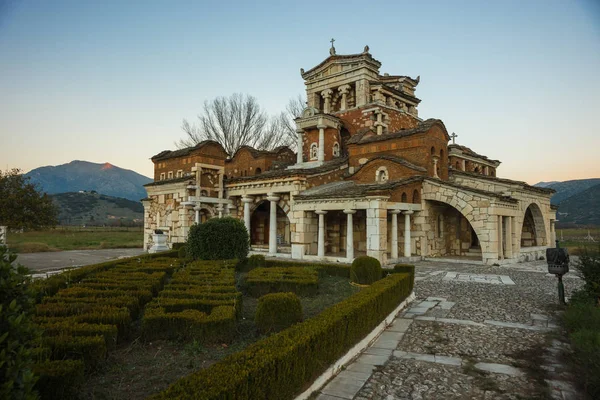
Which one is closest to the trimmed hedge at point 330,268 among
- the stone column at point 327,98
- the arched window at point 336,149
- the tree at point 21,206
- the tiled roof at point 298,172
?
the tiled roof at point 298,172

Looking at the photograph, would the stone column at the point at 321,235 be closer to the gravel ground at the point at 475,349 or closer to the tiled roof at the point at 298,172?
the tiled roof at the point at 298,172

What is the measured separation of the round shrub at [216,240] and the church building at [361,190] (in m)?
5.39

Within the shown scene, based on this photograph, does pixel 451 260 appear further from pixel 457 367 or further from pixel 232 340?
pixel 232 340

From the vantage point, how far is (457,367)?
17.9 ft

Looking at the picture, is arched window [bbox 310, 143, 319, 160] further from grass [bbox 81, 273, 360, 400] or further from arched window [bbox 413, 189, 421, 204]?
grass [bbox 81, 273, 360, 400]

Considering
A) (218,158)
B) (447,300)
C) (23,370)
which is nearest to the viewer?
(23,370)

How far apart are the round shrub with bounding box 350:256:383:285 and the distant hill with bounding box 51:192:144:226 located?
92.8 metres

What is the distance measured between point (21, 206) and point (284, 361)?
21.4 meters

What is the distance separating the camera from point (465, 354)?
19.6 feet

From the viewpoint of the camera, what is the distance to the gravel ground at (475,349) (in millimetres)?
4723

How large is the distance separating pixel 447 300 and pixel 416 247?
32.2 feet

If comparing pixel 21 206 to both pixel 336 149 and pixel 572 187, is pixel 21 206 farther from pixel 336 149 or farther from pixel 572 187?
pixel 572 187

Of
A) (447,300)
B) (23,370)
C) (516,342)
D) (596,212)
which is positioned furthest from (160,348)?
(596,212)

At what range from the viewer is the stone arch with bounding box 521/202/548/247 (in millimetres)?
23750
